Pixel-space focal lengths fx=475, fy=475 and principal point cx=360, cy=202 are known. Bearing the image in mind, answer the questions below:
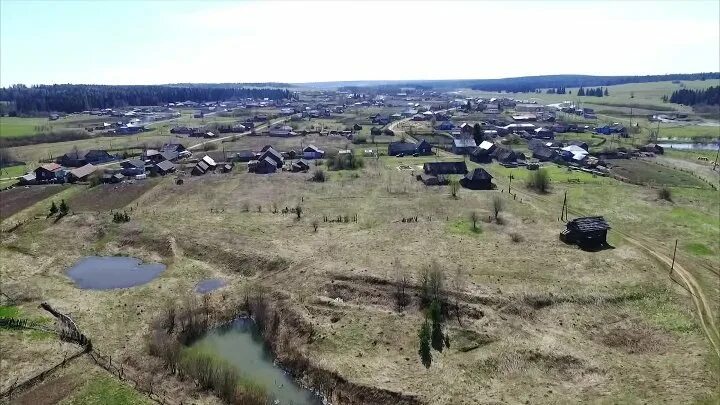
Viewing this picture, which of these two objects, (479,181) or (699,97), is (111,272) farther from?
(699,97)

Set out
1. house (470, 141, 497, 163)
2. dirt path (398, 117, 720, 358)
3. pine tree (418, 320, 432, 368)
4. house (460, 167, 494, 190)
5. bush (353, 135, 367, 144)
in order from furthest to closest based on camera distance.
Result: bush (353, 135, 367, 144), house (470, 141, 497, 163), house (460, 167, 494, 190), dirt path (398, 117, 720, 358), pine tree (418, 320, 432, 368)

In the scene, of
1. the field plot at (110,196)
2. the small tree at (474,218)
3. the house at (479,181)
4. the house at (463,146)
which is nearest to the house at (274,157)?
the field plot at (110,196)

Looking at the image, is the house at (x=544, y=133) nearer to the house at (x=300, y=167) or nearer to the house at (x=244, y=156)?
the house at (x=300, y=167)

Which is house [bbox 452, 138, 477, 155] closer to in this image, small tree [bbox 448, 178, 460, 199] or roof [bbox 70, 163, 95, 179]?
small tree [bbox 448, 178, 460, 199]

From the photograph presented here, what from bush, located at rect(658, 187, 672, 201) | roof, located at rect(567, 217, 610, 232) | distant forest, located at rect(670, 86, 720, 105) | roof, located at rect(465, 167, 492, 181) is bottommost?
bush, located at rect(658, 187, 672, 201)

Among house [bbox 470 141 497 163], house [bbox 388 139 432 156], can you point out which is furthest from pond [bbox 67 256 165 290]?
house [bbox 470 141 497 163]

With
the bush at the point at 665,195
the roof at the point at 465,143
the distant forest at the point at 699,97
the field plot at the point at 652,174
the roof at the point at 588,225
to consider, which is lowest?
the field plot at the point at 652,174
